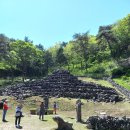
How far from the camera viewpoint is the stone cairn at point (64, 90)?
7039cm

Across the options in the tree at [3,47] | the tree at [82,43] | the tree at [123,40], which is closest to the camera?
the tree at [3,47]

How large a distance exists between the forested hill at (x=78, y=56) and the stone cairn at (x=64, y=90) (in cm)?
2416

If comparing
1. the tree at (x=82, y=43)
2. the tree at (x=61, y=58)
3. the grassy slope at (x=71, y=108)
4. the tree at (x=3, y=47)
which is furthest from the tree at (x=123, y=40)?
the grassy slope at (x=71, y=108)

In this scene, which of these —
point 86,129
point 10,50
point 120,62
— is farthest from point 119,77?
point 86,129

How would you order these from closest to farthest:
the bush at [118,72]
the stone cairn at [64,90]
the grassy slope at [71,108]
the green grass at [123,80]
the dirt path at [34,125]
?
the dirt path at [34,125] < the grassy slope at [71,108] < the stone cairn at [64,90] < the green grass at [123,80] < the bush at [118,72]

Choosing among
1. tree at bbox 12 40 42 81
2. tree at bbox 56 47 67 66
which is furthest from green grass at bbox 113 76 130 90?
tree at bbox 56 47 67 66

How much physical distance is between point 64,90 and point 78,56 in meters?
59.1

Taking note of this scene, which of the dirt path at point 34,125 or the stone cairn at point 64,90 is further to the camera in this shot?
the stone cairn at point 64,90

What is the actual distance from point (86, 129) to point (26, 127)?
5956 millimetres

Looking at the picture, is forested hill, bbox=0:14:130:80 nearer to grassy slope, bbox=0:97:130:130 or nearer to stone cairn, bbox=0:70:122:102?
stone cairn, bbox=0:70:122:102

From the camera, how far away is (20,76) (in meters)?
130

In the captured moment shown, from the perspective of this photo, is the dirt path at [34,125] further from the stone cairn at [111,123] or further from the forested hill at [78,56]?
the forested hill at [78,56]

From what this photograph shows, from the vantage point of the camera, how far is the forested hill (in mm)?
111838

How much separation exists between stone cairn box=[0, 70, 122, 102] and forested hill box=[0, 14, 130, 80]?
24157 mm
